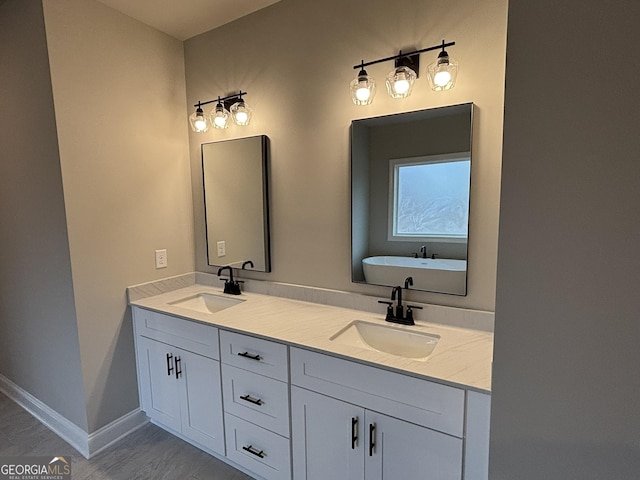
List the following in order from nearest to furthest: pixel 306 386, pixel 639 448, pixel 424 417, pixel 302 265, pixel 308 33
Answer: pixel 639 448
pixel 424 417
pixel 306 386
pixel 308 33
pixel 302 265

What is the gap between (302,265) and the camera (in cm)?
207

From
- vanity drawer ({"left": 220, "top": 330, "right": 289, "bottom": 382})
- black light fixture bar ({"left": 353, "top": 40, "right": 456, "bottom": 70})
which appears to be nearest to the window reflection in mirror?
black light fixture bar ({"left": 353, "top": 40, "right": 456, "bottom": 70})

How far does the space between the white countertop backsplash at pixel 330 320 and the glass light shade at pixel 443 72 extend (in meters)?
1.06

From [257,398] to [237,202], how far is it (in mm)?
1274

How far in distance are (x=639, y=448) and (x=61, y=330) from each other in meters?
2.60

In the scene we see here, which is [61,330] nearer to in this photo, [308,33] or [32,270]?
Result: [32,270]

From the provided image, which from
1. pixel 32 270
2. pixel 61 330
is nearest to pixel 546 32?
pixel 61 330

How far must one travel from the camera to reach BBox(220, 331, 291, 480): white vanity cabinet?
1.53 meters

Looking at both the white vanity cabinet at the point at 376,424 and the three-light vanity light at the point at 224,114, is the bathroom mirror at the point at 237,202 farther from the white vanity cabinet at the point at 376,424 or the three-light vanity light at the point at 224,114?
the white vanity cabinet at the point at 376,424

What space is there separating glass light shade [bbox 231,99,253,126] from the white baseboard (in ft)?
6.76

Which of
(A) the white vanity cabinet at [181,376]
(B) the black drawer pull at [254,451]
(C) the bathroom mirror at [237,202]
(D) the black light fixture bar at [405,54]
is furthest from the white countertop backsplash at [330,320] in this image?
(D) the black light fixture bar at [405,54]

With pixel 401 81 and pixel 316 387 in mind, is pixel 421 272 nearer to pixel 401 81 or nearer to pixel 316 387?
pixel 316 387

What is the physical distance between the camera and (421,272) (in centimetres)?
170

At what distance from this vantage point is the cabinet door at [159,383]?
1.97 metres
